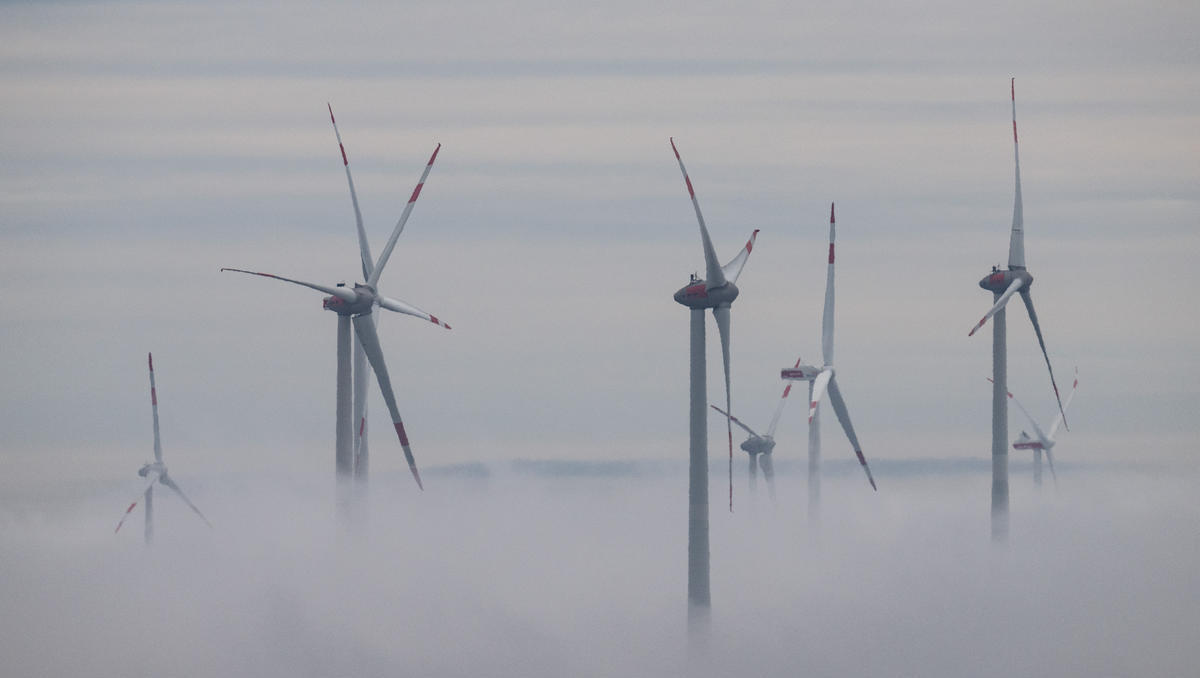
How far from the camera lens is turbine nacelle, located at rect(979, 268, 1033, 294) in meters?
179

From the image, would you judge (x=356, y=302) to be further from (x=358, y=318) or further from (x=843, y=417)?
(x=843, y=417)

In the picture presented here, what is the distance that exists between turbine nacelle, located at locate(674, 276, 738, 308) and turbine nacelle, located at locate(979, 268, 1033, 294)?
53.7 meters

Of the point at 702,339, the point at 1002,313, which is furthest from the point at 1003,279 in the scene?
the point at 702,339

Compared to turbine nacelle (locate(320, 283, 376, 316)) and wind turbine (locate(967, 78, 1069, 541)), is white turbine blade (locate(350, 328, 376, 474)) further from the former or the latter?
wind turbine (locate(967, 78, 1069, 541))

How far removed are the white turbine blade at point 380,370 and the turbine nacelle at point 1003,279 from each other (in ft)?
199

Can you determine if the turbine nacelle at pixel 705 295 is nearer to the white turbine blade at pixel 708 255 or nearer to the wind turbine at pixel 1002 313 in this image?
the white turbine blade at pixel 708 255

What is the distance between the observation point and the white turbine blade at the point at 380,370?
14250 cm

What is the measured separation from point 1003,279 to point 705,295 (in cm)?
5635

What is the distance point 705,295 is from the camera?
131875mm

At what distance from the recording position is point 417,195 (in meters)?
154

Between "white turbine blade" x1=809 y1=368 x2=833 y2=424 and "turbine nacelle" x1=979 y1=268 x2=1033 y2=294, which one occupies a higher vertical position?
"turbine nacelle" x1=979 y1=268 x2=1033 y2=294

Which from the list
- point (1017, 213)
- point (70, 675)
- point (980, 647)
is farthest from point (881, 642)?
point (70, 675)

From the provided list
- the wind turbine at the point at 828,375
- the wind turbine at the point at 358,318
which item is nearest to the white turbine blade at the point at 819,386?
the wind turbine at the point at 828,375

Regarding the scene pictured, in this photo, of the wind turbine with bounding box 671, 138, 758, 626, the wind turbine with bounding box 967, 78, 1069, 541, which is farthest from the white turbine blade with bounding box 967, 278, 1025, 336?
the wind turbine with bounding box 671, 138, 758, 626
